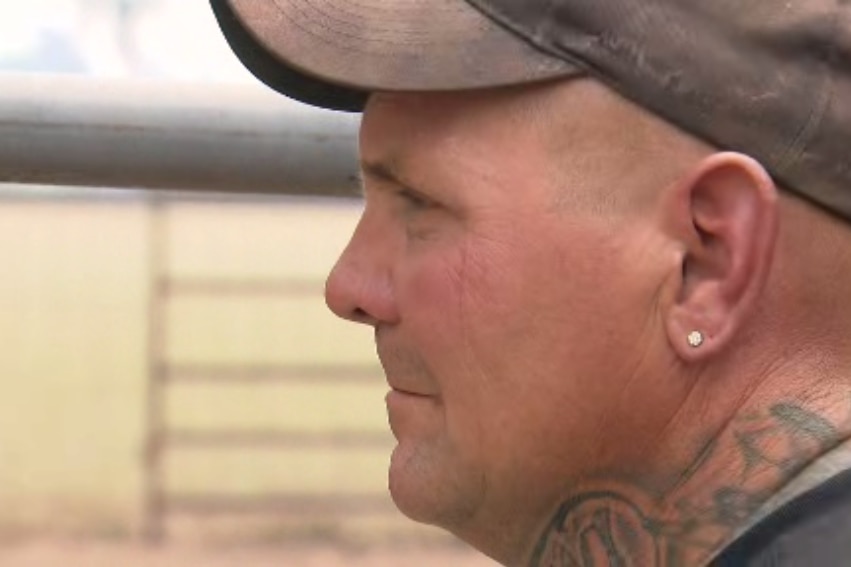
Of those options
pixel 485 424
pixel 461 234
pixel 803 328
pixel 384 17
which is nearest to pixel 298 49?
pixel 384 17

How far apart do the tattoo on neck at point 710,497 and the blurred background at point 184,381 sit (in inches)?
313

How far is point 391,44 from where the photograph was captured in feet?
5.07

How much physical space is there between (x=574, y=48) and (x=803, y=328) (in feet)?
0.96

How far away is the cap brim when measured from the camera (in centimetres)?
152

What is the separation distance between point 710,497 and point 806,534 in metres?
0.11

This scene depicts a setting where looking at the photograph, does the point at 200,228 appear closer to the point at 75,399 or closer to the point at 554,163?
the point at 75,399

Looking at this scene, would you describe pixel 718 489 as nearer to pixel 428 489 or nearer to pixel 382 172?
pixel 428 489

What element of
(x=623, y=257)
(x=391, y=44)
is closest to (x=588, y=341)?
(x=623, y=257)

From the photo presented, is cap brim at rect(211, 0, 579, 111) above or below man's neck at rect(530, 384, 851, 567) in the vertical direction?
above

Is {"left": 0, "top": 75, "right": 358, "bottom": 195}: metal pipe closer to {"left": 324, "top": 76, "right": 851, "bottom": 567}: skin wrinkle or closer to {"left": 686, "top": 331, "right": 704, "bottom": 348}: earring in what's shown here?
{"left": 324, "top": 76, "right": 851, "bottom": 567}: skin wrinkle

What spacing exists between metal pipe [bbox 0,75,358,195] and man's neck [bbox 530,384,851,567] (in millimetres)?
574

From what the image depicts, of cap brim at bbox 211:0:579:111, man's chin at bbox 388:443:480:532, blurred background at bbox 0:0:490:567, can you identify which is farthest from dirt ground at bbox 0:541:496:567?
cap brim at bbox 211:0:579:111

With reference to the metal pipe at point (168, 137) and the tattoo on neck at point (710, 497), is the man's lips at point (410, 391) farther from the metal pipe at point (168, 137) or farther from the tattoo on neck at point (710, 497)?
the metal pipe at point (168, 137)

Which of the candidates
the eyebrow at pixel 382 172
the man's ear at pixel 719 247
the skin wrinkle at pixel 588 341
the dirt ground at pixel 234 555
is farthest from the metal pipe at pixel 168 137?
the dirt ground at pixel 234 555
